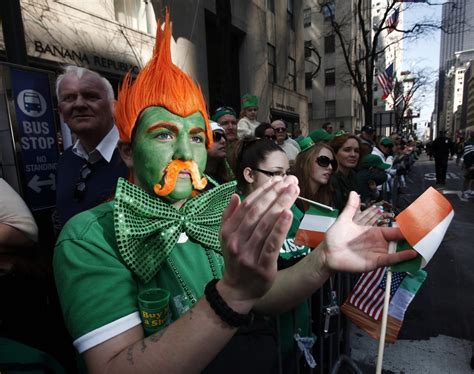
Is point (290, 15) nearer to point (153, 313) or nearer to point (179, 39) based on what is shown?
point (179, 39)

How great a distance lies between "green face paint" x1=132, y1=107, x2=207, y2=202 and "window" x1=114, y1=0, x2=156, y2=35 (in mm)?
7537

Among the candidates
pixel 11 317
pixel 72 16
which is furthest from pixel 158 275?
pixel 72 16

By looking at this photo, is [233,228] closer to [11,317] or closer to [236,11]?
[11,317]

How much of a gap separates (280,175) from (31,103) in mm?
1923

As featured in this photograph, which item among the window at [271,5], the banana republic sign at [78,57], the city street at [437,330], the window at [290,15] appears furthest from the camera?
the window at [290,15]

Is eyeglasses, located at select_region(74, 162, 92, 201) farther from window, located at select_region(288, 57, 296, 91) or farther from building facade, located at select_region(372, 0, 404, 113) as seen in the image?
window, located at select_region(288, 57, 296, 91)

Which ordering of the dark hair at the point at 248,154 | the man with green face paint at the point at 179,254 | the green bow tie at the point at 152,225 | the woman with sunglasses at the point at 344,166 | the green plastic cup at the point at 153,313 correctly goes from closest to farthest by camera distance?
the man with green face paint at the point at 179,254, the green plastic cup at the point at 153,313, the green bow tie at the point at 152,225, the dark hair at the point at 248,154, the woman with sunglasses at the point at 344,166

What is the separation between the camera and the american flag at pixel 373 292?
89.0 inches

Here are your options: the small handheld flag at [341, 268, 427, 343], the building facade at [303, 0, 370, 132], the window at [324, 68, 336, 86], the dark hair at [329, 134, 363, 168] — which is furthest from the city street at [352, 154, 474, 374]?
the window at [324, 68, 336, 86]

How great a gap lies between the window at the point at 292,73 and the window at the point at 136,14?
10967 mm

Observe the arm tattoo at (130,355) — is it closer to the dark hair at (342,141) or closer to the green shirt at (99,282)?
the green shirt at (99,282)

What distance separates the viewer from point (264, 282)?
86 centimetres

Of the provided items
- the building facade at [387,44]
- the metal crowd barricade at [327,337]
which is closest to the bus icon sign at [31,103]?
the metal crowd barricade at [327,337]

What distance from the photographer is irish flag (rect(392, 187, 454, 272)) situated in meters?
1.22
